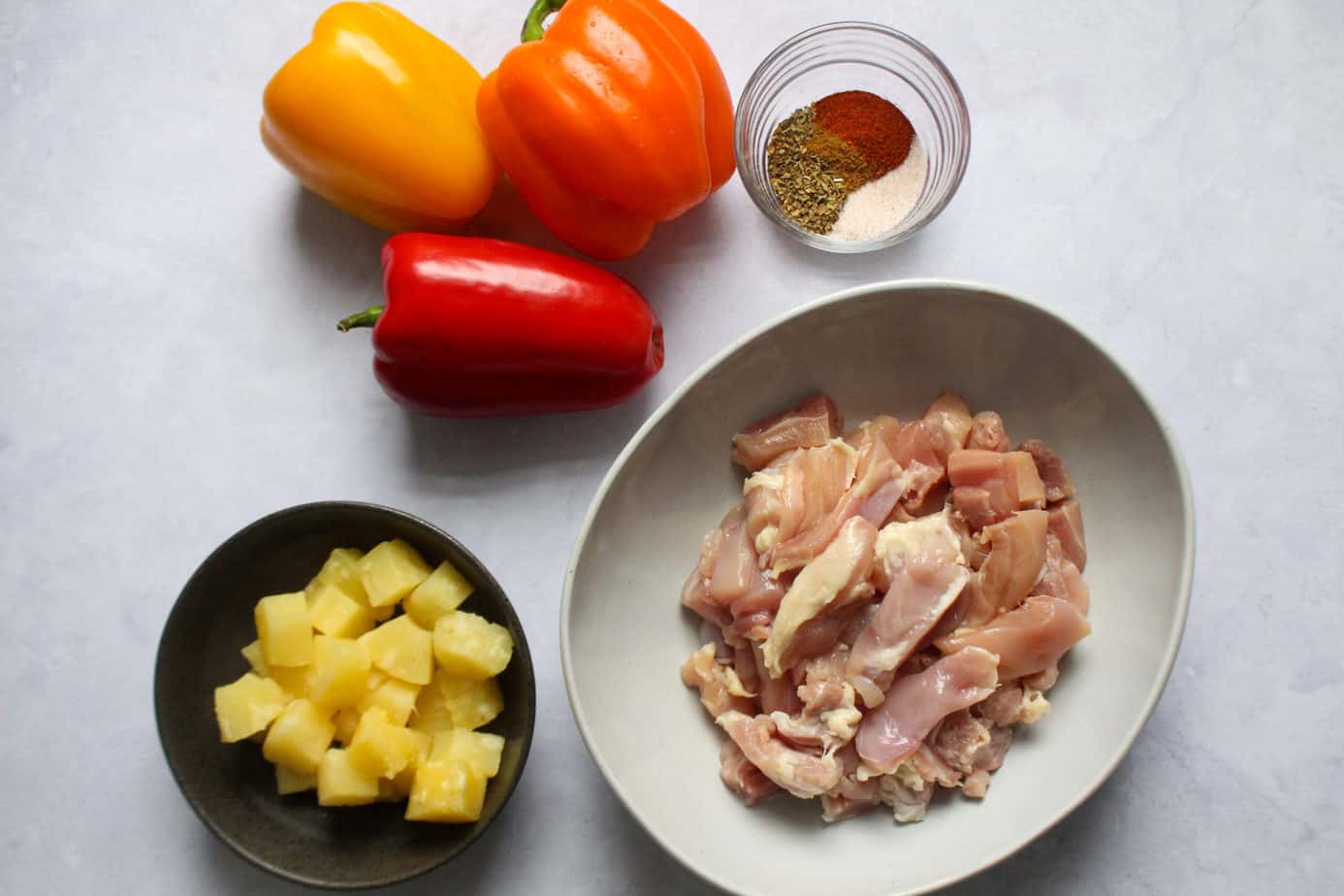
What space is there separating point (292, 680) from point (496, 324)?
0.67 m

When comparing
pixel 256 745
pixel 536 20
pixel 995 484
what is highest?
pixel 536 20

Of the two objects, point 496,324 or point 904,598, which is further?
point 496,324

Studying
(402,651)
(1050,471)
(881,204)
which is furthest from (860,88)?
(402,651)

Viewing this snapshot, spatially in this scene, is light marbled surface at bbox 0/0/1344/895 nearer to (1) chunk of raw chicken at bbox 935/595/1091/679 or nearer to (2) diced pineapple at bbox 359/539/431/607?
(2) diced pineapple at bbox 359/539/431/607

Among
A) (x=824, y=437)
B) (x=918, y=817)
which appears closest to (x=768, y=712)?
(x=918, y=817)

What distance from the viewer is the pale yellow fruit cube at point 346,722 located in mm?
1768

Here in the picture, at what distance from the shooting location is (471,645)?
1709 millimetres

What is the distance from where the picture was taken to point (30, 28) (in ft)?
6.59

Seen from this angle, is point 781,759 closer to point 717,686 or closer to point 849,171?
point 717,686

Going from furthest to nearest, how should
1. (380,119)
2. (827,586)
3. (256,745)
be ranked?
(256,745)
(380,119)
(827,586)

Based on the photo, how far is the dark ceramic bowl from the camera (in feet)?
5.65

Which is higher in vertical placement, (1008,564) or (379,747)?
(1008,564)

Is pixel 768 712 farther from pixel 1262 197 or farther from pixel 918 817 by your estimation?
pixel 1262 197

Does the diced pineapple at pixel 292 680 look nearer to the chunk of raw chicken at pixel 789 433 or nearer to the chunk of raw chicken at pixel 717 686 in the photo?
the chunk of raw chicken at pixel 717 686
